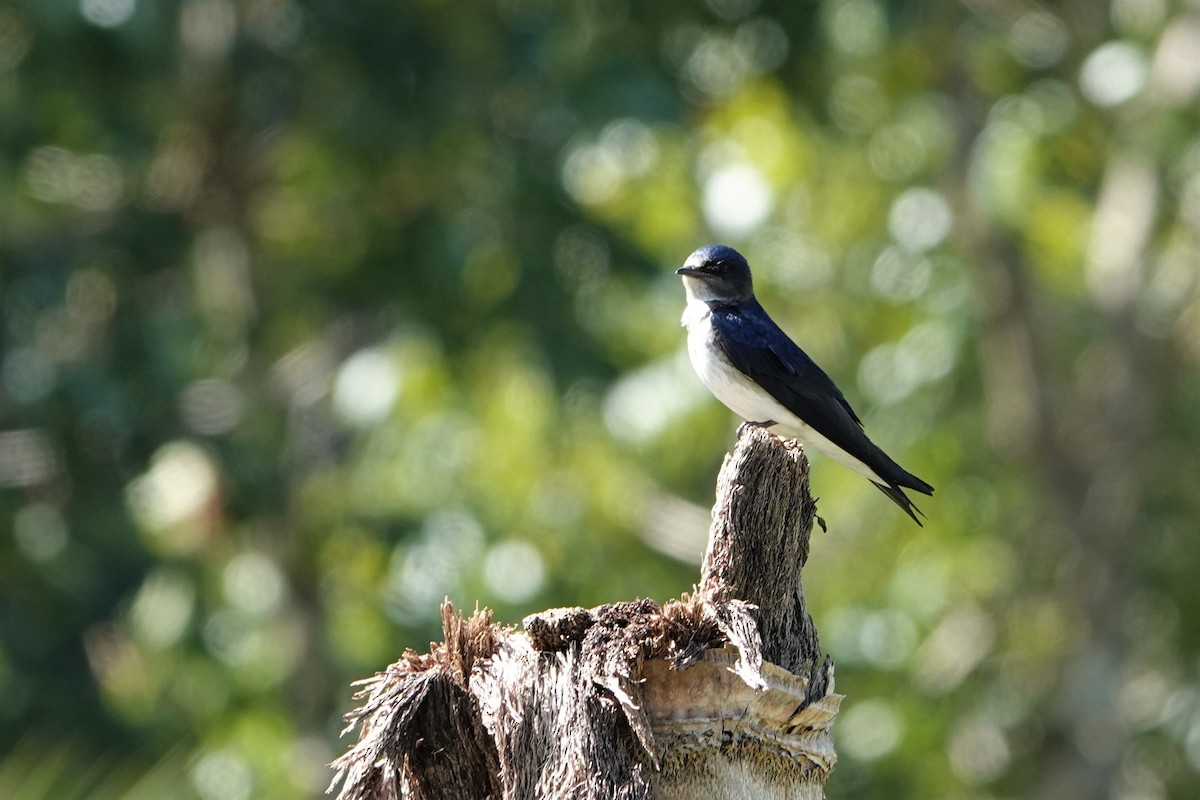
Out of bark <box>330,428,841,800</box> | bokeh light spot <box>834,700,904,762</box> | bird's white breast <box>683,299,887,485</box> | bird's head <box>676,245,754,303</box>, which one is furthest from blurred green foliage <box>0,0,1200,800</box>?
bark <box>330,428,841,800</box>

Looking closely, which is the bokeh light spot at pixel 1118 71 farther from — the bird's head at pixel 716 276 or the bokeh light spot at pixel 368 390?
the bird's head at pixel 716 276

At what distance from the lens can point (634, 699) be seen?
5.29 meters

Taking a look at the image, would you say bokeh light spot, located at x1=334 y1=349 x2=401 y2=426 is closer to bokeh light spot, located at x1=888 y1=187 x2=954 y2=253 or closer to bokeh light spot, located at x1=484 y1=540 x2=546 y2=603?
bokeh light spot, located at x1=484 y1=540 x2=546 y2=603

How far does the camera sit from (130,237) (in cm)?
1975

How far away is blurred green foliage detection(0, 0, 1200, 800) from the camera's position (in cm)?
1894

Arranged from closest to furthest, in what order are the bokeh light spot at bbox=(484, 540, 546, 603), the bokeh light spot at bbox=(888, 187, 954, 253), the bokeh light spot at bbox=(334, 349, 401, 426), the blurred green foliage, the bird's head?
the bird's head, the bokeh light spot at bbox=(484, 540, 546, 603), the blurred green foliage, the bokeh light spot at bbox=(334, 349, 401, 426), the bokeh light spot at bbox=(888, 187, 954, 253)

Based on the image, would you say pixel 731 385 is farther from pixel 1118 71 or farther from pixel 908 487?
pixel 1118 71

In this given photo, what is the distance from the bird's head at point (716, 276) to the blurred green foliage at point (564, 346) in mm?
7658

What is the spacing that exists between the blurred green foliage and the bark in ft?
39.7

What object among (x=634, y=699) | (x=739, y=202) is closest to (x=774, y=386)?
(x=634, y=699)

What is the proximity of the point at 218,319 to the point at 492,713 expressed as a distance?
14939mm

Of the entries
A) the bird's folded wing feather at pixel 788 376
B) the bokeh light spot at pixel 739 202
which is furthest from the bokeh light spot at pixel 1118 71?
the bird's folded wing feather at pixel 788 376

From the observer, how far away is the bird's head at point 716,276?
10086 millimetres

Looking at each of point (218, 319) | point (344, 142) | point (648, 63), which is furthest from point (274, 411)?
point (648, 63)
